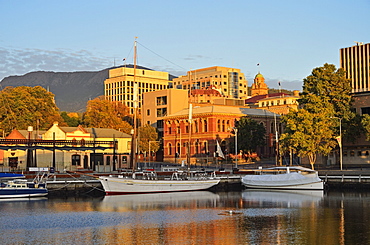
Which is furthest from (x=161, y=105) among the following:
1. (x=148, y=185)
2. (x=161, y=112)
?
(x=148, y=185)

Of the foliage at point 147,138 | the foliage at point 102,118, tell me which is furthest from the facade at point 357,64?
the foliage at point 102,118

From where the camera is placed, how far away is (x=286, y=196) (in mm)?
70062

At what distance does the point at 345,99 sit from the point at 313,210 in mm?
43906

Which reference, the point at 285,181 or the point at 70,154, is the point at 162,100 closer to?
the point at 70,154

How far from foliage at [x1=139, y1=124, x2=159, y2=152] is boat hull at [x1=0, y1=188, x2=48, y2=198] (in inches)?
3013

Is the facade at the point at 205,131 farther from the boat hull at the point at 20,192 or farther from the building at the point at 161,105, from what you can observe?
the boat hull at the point at 20,192

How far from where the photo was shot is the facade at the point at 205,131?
132 metres

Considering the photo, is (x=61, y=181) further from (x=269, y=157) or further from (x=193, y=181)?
(x=269, y=157)

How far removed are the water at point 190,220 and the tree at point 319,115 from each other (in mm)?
17566

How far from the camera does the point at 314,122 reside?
8712 centimetres

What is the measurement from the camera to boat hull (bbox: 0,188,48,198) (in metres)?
64.0

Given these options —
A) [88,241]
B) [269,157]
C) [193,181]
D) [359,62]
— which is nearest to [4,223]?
[88,241]

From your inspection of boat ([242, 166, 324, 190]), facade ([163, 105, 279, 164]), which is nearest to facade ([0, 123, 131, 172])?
boat ([242, 166, 324, 190])

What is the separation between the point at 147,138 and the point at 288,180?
241 feet
